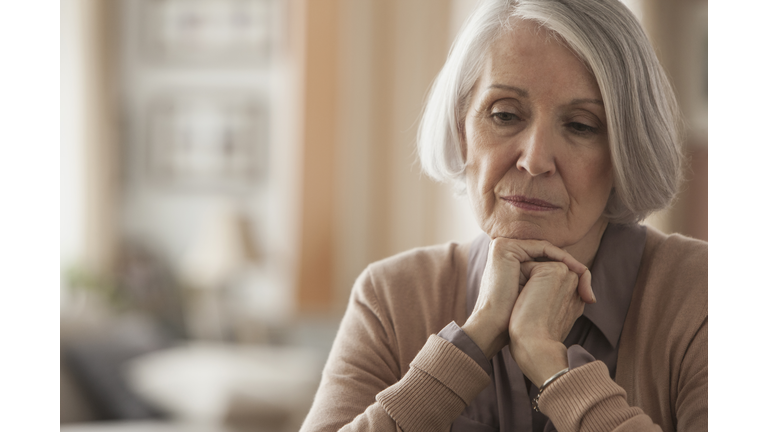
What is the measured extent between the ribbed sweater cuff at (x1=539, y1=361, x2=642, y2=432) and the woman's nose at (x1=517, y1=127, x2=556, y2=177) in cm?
25

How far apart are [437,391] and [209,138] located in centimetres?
356

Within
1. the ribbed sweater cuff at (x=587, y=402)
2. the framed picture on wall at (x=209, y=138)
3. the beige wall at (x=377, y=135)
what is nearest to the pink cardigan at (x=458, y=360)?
the ribbed sweater cuff at (x=587, y=402)

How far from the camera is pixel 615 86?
2.79ft

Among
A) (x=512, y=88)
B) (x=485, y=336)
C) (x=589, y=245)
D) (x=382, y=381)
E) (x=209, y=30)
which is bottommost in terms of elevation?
(x=382, y=381)

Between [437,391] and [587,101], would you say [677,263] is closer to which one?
[587,101]

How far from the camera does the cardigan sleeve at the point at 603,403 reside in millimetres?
739

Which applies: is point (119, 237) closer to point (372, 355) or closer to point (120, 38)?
point (120, 38)

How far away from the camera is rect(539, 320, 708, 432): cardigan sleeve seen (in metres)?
0.74

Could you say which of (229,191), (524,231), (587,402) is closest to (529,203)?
(524,231)

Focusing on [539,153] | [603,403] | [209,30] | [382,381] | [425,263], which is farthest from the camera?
[209,30]

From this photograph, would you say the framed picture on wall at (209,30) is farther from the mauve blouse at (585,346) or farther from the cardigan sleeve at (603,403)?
the cardigan sleeve at (603,403)

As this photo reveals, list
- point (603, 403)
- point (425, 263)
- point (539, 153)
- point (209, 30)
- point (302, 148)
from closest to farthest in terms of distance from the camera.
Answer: point (603, 403), point (539, 153), point (425, 263), point (302, 148), point (209, 30)

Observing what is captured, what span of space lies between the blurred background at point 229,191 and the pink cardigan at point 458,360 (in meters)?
1.82
